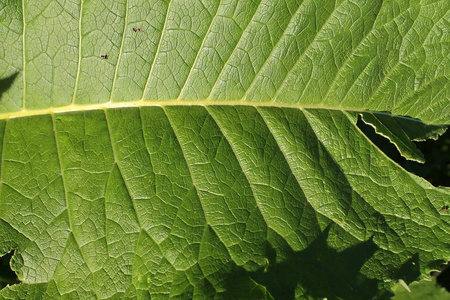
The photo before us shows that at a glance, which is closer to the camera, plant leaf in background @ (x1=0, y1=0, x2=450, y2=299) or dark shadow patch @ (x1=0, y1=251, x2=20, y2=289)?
plant leaf in background @ (x1=0, y1=0, x2=450, y2=299)

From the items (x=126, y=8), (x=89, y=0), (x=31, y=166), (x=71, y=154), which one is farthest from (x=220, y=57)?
(x=31, y=166)

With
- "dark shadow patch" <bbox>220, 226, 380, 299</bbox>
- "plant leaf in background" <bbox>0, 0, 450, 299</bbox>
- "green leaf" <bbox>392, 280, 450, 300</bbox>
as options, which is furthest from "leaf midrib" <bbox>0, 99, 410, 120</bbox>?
"green leaf" <bbox>392, 280, 450, 300</bbox>

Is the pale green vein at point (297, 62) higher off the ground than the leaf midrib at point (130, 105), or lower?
A: higher

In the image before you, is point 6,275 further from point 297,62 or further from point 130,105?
point 297,62

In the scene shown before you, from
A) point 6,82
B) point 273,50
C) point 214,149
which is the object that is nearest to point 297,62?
point 273,50

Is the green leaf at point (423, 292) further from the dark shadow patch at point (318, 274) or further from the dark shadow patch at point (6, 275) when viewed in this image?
the dark shadow patch at point (6, 275)

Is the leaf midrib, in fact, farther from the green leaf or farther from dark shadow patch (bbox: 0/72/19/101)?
the green leaf

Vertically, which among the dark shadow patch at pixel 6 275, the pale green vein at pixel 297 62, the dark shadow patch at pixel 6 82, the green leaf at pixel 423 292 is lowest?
the dark shadow patch at pixel 6 275

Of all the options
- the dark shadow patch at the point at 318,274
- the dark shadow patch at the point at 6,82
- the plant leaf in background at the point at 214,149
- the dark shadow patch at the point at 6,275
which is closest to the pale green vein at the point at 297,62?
the plant leaf in background at the point at 214,149

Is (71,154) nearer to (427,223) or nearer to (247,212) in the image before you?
(247,212)
